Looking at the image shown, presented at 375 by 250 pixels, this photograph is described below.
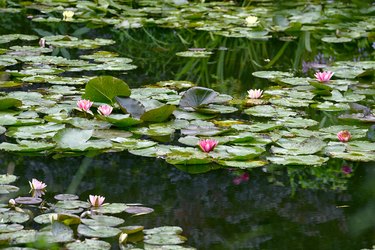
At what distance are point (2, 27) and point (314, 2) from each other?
8.09 feet

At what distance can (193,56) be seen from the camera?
169 inches

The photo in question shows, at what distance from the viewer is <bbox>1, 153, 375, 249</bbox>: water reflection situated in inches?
80.2

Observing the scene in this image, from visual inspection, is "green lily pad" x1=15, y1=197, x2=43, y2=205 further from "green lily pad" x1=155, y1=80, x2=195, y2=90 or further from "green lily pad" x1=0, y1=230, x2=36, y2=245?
"green lily pad" x1=155, y1=80, x2=195, y2=90

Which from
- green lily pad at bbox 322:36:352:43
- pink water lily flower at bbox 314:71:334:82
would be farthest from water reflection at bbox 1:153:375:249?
green lily pad at bbox 322:36:352:43

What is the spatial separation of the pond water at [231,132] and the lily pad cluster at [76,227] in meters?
0.04

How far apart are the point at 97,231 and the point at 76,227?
0.07 m

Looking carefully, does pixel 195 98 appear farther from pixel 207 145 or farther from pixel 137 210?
pixel 137 210

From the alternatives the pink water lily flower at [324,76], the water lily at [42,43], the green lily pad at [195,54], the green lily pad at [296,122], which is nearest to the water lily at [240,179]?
the green lily pad at [296,122]

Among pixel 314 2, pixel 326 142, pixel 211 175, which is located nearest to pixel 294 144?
pixel 326 142

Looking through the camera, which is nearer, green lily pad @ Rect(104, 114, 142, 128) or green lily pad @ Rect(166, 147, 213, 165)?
green lily pad @ Rect(166, 147, 213, 165)

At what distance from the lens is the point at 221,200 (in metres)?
2.30

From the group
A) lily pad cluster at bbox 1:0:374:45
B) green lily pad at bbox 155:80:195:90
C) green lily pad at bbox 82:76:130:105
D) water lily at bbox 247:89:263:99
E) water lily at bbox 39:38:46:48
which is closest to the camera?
green lily pad at bbox 82:76:130:105

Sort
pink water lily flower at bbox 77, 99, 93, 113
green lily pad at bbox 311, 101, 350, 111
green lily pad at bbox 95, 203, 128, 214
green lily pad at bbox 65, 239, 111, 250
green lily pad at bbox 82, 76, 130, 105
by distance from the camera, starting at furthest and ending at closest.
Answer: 1. green lily pad at bbox 311, 101, 350, 111
2. green lily pad at bbox 82, 76, 130, 105
3. pink water lily flower at bbox 77, 99, 93, 113
4. green lily pad at bbox 95, 203, 128, 214
5. green lily pad at bbox 65, 239, 111, 250

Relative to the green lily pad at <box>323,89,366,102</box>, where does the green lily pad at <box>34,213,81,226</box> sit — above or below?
below
